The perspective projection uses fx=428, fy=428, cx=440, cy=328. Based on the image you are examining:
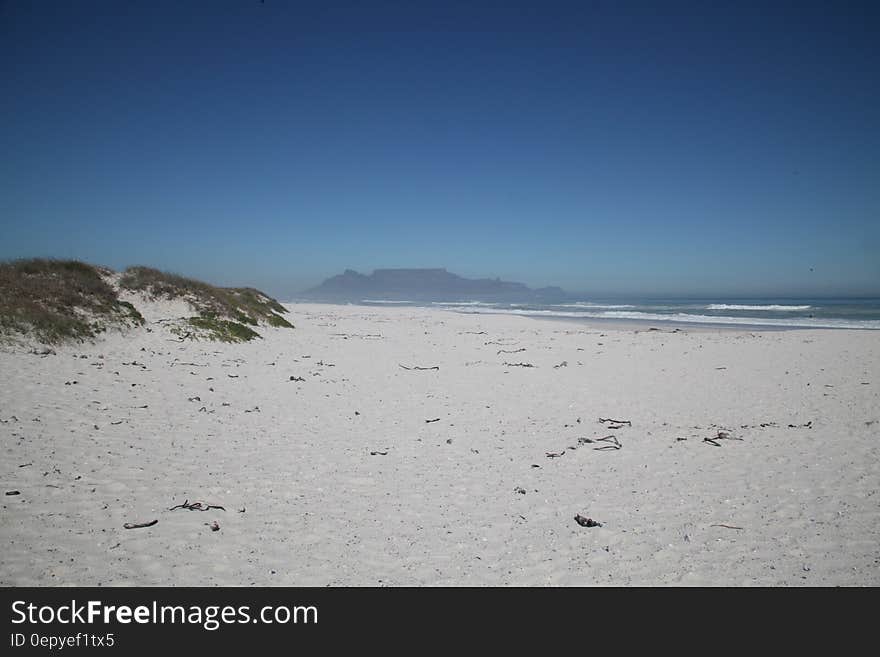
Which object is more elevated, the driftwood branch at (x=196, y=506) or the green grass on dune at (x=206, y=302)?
the green grass on dune at (x=206, y=302)

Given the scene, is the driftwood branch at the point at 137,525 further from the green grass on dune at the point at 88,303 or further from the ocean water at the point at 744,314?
the ocean water at the point at 744,314

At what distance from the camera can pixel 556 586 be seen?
360cm

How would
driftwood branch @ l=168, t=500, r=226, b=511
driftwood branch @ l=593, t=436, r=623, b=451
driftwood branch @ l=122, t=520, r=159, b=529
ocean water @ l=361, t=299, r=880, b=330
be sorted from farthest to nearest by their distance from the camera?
1. ocean water @ l=361, t=299, r=880, b=330
2. driftwood branch @ l=593, t=436, r=623, b=451
3. driftwood branch @ l=168, t=500, r=226, b=511
4. driftwood branch @ l=122, t=520, r=159, b=529

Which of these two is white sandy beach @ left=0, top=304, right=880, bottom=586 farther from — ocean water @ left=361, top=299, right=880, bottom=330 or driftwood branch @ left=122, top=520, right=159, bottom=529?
ocean water @ left=361, top=299, right=880, bottom=330

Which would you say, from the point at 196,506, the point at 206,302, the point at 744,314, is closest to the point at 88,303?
the point at 206,302

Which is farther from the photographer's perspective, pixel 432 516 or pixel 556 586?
pixel 432 516

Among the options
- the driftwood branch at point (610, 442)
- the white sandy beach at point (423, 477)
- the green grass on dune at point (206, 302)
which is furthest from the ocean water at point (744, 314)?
the driftwood branch at point (610, 442)

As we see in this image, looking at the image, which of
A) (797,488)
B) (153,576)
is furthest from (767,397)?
(153,576)

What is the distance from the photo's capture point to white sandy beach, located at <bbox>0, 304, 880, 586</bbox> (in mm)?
3773

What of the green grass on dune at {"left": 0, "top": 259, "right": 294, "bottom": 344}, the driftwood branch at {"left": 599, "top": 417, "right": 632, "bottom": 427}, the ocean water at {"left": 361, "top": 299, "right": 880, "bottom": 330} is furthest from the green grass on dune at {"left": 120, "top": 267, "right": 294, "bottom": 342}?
the ocean water at {"left": 361, "top": 299, "right": 880, "bottom": 330}

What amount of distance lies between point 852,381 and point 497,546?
41.9 feet

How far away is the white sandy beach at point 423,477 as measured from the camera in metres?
3.77

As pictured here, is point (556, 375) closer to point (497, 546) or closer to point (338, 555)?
point (497, 546)
